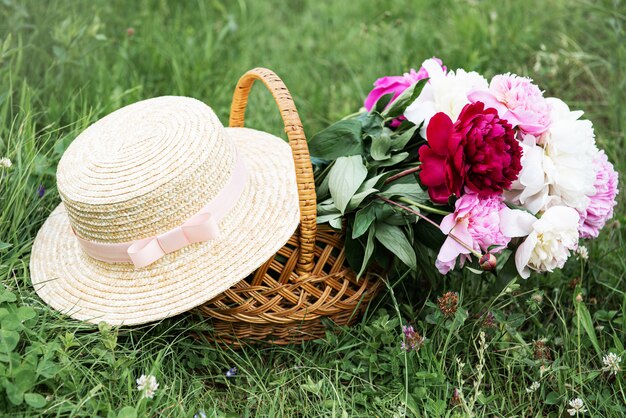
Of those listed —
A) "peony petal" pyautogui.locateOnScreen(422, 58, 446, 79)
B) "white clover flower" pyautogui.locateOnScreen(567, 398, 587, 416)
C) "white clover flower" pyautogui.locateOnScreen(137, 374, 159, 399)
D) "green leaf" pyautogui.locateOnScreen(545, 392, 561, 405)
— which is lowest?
"green leaf" pyautogui.locateOnScreen(545, 392, 561, 405)

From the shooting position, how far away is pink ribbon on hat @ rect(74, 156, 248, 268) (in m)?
1.74

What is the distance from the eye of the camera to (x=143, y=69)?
3123mm

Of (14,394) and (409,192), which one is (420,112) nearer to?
(409,192)

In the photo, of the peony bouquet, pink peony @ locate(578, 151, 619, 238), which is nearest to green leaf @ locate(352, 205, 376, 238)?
the peony bouquet

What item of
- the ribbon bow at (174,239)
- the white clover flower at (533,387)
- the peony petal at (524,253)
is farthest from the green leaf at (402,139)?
the white clover flower at (533,387)

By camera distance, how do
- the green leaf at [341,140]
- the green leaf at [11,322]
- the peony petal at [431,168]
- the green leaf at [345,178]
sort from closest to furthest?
the green leaf at [11,322]
the peony petal at [431,168]
the green leaf at [345,178]
the green leaf at [341,140]

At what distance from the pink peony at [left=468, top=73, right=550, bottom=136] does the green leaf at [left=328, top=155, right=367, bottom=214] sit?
1.16 ft

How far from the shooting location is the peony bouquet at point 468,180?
1.65 meters

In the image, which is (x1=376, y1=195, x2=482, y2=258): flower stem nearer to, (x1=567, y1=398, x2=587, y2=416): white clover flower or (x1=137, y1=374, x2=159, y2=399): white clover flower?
(x1=567, y1=398, x2=587, y2=416): white clover flower

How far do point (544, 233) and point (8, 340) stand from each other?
1302mm

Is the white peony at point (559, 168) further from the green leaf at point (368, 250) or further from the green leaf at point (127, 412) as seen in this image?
the green leaf at point (127, 412)

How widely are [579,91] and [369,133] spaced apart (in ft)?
5.39

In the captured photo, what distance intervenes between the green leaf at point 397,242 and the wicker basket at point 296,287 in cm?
12

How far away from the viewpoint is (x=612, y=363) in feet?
5.74
